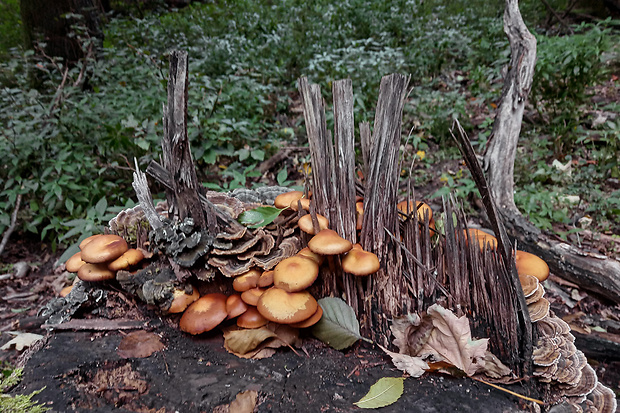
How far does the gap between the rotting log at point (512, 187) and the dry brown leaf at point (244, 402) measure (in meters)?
3.01

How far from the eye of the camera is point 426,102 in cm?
680

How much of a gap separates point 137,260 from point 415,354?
190 cm

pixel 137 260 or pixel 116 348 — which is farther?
pixel 137 260

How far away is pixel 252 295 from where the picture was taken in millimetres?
2102

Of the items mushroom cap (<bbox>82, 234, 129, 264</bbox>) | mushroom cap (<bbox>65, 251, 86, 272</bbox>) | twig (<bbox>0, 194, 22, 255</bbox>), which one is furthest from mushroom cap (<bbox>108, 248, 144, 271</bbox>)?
twig (<bbox>0, 194, 22, 255</bbox>)

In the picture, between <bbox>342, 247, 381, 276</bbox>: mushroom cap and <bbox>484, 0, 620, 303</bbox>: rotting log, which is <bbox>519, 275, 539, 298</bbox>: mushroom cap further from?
<bbox>484, 0, 620, 303</bbox>: rotting log

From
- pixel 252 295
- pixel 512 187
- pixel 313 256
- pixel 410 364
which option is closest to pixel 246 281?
pixel 252 295

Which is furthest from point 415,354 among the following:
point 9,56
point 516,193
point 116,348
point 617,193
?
point 9,56

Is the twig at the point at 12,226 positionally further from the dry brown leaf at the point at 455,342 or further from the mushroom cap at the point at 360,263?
the dry brown leaf at the point at 455,342

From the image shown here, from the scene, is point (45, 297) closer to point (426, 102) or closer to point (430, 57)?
point (426, 102)

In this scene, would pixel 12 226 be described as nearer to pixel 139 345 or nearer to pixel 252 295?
pixel 139 345

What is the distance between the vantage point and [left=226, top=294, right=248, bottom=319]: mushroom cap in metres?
2.13

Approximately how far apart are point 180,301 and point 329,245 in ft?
3.61

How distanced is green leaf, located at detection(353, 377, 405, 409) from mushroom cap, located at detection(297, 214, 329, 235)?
0.94m
